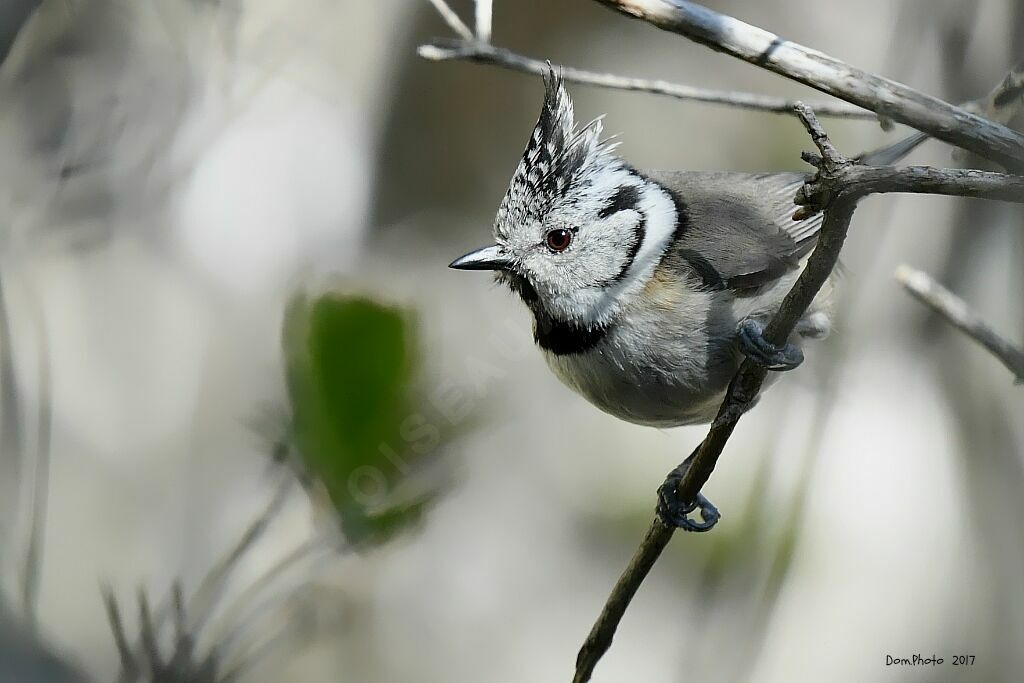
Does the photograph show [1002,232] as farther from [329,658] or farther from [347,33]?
[329,658]

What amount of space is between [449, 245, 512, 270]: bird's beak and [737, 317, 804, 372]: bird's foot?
0.73 ft

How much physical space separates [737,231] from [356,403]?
53 centimetres

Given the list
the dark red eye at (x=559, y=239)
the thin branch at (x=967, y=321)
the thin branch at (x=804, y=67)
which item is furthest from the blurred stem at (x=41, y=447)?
the thin branch at (x=967, y=321)

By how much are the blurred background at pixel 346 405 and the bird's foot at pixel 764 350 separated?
0.32 meters

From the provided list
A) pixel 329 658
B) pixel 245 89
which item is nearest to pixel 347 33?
pixel 245 89

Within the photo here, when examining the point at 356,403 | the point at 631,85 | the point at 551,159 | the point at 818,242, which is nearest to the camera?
the point at 818,242

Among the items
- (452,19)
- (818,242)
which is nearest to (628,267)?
(818,242)

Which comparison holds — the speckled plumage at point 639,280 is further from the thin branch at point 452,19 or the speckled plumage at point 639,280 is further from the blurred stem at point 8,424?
the blurred stem at point 8,424

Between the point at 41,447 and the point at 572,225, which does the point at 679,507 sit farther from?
the point at 41,447

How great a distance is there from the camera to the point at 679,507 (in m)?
0.87

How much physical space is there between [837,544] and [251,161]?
2.96 ft

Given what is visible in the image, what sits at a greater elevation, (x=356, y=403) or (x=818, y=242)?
(x=818, y=242)

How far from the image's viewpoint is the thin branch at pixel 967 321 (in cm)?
88

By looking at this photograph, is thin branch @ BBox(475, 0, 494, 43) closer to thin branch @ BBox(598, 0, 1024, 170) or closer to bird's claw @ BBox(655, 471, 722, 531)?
thin branch @ BBox(598, 0, 1024, 170)
